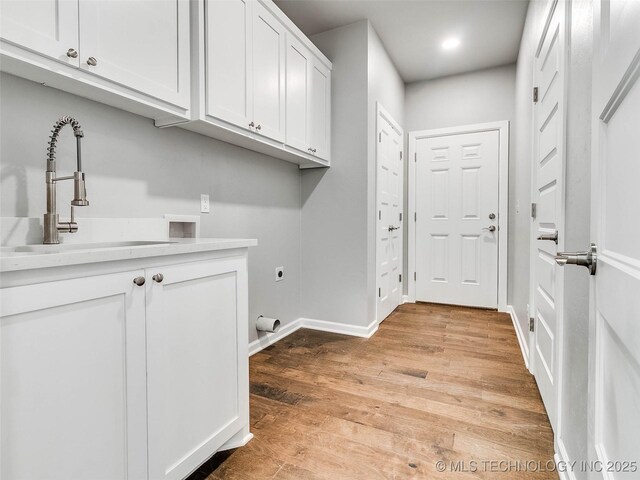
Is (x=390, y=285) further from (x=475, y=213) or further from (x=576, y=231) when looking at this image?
(x=576, y=231)

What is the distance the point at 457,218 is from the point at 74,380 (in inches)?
147

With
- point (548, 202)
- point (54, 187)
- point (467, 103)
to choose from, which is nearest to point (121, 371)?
point (54, 187)

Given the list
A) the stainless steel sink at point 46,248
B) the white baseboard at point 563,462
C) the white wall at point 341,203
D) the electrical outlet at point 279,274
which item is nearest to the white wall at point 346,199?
the white wall at point 341,203

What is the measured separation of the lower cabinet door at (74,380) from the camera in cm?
72

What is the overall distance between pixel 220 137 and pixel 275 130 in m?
0.36

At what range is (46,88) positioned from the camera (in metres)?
1.28

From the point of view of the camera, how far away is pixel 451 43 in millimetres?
3117

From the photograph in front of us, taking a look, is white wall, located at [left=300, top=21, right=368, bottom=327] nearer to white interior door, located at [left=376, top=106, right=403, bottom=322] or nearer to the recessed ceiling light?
white interior door, located at [left=376, top=106, right=403, bottom=322]

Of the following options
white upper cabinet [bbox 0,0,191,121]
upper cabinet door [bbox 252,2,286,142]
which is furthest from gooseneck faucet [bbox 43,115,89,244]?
upper cabinet door [bbox 252,2,286,142]

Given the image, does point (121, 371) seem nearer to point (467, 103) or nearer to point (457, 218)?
point (457, 218)

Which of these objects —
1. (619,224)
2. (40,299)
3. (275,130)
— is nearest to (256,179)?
(275,130)

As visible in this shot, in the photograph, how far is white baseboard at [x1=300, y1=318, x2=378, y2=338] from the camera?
2775 mm

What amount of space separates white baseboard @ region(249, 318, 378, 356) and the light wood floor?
0.08m

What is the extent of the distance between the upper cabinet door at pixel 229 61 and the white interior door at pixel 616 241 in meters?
1.50
